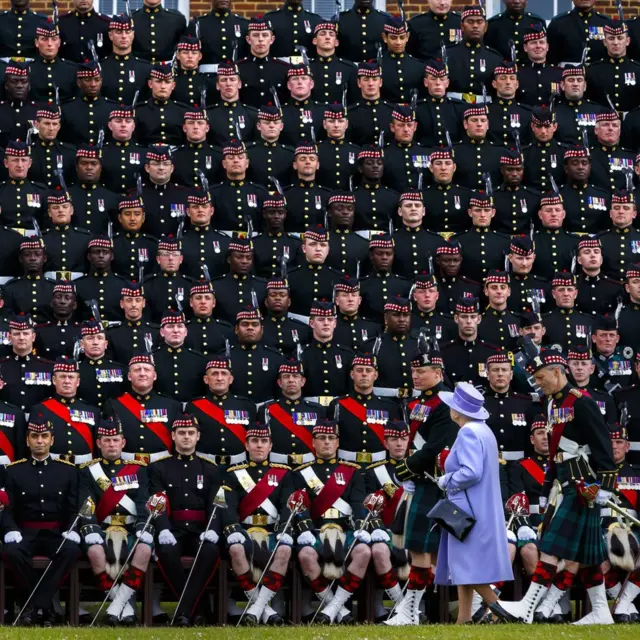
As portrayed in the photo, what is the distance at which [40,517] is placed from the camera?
13969mm

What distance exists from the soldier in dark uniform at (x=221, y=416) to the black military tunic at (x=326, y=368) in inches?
25.1

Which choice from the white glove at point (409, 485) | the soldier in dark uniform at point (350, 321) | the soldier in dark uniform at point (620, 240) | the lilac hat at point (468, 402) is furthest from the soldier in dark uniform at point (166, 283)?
the lilac hat at point (468, 402)

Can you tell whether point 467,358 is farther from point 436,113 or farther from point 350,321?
point 436,113

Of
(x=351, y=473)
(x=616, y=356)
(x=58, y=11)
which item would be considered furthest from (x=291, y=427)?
(x=58, y=11)

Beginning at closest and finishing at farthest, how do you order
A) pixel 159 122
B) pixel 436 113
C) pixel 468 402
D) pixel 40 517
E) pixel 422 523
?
pixel 468 402 < pixel 422 523 < pixel 40 517 < pixel 159 122 < pixel 436 113

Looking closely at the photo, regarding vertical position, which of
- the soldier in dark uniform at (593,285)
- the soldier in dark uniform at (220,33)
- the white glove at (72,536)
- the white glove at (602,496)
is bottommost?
the white glove at (72,536)

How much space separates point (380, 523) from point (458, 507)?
101 inches

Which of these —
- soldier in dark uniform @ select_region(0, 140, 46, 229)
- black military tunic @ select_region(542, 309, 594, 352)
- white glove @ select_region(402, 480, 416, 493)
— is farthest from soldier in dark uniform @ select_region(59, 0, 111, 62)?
white glove @ select_region(402, 480, 416, 493)

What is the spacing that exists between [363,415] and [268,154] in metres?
3.24

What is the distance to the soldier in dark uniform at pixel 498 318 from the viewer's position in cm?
1570

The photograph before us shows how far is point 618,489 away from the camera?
14.2m

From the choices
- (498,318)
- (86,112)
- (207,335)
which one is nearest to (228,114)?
(86,112)

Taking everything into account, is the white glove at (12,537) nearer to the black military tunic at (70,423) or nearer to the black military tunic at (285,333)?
the black military tunic at (70,423)

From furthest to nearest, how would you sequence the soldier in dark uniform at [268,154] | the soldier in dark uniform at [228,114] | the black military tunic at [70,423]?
the soldier in dark uniform at [228,114] → the soldier in dark uniform at [268,154] → the black military tunic at [70,423]
